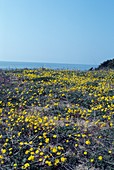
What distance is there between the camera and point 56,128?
614 centimetres

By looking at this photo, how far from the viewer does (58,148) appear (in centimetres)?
539

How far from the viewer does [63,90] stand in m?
9.25

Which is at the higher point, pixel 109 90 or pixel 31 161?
pixel 109 90

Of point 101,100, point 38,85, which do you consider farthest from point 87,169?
point 38,85

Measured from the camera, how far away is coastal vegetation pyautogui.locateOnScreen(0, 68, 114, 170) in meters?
5.13

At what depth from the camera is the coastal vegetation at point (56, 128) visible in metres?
5.13

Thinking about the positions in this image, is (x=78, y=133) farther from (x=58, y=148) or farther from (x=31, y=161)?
(x=31, y=161)

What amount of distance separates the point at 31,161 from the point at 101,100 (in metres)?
3.60

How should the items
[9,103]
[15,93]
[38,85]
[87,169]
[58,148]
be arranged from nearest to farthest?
[87,169], [58,148], [9,103], [15,93], [38,85]

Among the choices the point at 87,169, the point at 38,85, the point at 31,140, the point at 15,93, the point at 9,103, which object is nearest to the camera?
the point at 87,169

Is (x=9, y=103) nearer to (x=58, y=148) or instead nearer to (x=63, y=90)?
(x=63, y=90)

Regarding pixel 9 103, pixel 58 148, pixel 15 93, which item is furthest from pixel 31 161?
pixel 15 93

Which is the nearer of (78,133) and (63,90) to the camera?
(78,133)

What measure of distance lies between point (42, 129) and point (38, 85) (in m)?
3.85
